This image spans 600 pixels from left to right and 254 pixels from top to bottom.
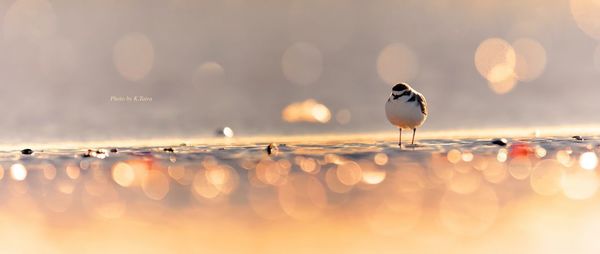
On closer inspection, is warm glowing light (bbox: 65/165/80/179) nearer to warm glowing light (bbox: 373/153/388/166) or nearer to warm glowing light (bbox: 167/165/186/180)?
warm glowing light (bbox: 167/165/186/180)

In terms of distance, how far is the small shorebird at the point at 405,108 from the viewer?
41.9 metres

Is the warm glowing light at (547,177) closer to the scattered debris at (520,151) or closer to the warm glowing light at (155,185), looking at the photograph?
the scattered debris at (520,151)

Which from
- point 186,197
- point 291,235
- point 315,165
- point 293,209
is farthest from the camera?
point 315,165

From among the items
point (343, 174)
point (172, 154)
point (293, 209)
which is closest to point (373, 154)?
point (343, 174)

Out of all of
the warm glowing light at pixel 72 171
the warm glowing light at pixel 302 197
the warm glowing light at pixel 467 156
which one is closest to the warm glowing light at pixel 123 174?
the warm glowing light at pixel 72 171

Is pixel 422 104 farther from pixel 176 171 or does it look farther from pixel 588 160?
pixel 176 171

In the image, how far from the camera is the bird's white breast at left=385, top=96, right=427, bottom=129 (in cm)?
4188

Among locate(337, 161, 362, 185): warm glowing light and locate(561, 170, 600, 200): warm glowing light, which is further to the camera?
locate(337, 161, 362, 185): warm glowing light

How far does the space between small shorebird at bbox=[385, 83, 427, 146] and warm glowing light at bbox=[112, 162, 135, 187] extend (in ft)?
61.9

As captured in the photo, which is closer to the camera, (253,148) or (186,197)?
(186,197)

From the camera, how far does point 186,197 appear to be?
1897 centimetres

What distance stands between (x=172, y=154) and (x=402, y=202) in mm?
23135

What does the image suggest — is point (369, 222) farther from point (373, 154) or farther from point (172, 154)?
point (172, 154)

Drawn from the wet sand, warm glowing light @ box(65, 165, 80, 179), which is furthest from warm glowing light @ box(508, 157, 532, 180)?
warm glowing light @ box(65, 165, 80, 179)
